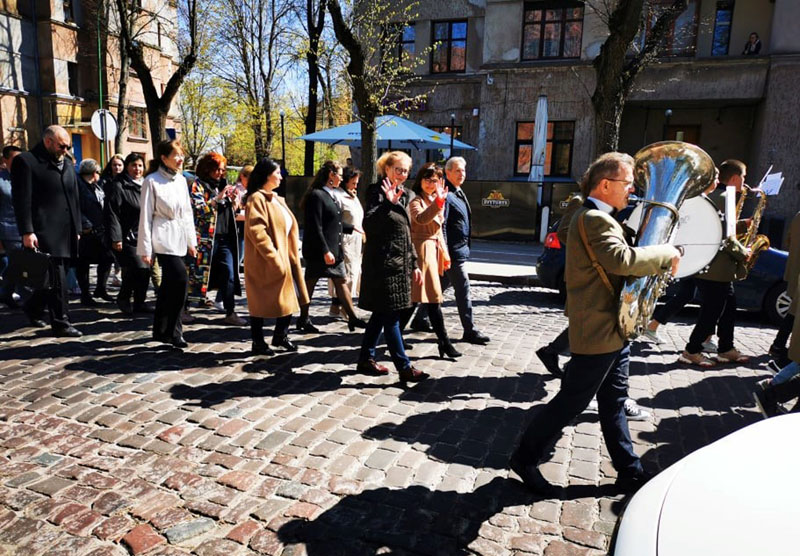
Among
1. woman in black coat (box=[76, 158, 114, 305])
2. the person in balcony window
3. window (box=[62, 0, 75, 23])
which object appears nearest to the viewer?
woman in black coat (box=[76, 158, 114, 305])

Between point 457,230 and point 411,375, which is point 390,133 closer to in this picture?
point 457,230

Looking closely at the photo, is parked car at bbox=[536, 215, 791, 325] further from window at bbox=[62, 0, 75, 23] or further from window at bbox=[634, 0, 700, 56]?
window at bbox=[62, 0, 75, 23]

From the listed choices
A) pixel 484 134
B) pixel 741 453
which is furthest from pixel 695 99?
pixel 741 453

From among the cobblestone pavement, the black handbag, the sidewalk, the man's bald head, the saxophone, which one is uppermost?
the man's bald head

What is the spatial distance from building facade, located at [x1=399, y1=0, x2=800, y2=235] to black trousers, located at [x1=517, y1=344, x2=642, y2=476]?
47.0ft

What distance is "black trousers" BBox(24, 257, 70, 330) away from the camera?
555 centimetres

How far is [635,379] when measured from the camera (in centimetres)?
509

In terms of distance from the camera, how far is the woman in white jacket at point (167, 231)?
5203 millimetres

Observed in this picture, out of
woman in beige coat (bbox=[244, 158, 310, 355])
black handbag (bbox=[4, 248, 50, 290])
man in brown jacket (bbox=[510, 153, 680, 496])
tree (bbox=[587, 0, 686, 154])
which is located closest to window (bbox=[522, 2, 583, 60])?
tree (bbox=[587, 0, 686, 154])

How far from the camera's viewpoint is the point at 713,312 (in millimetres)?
5367

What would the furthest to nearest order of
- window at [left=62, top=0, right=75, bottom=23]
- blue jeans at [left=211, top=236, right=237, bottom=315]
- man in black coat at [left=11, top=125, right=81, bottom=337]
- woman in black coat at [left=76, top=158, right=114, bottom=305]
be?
window at [left=62, top=0, right=75, bottom=23], woman in black coat at [left=76, top=158, right=114, bottom=305], blue jeans at [left=211, top=236, right=237, bottom=315], man in black coat at [left=11, top=125, right=81, bottom=337]

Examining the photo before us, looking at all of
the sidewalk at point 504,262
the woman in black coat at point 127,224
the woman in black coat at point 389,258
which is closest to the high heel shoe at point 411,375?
the woman in black coat at point 389,258

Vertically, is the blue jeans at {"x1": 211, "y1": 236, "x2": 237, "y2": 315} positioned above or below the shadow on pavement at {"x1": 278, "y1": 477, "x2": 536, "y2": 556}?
above

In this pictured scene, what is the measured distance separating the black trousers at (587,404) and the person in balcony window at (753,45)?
776 inches
